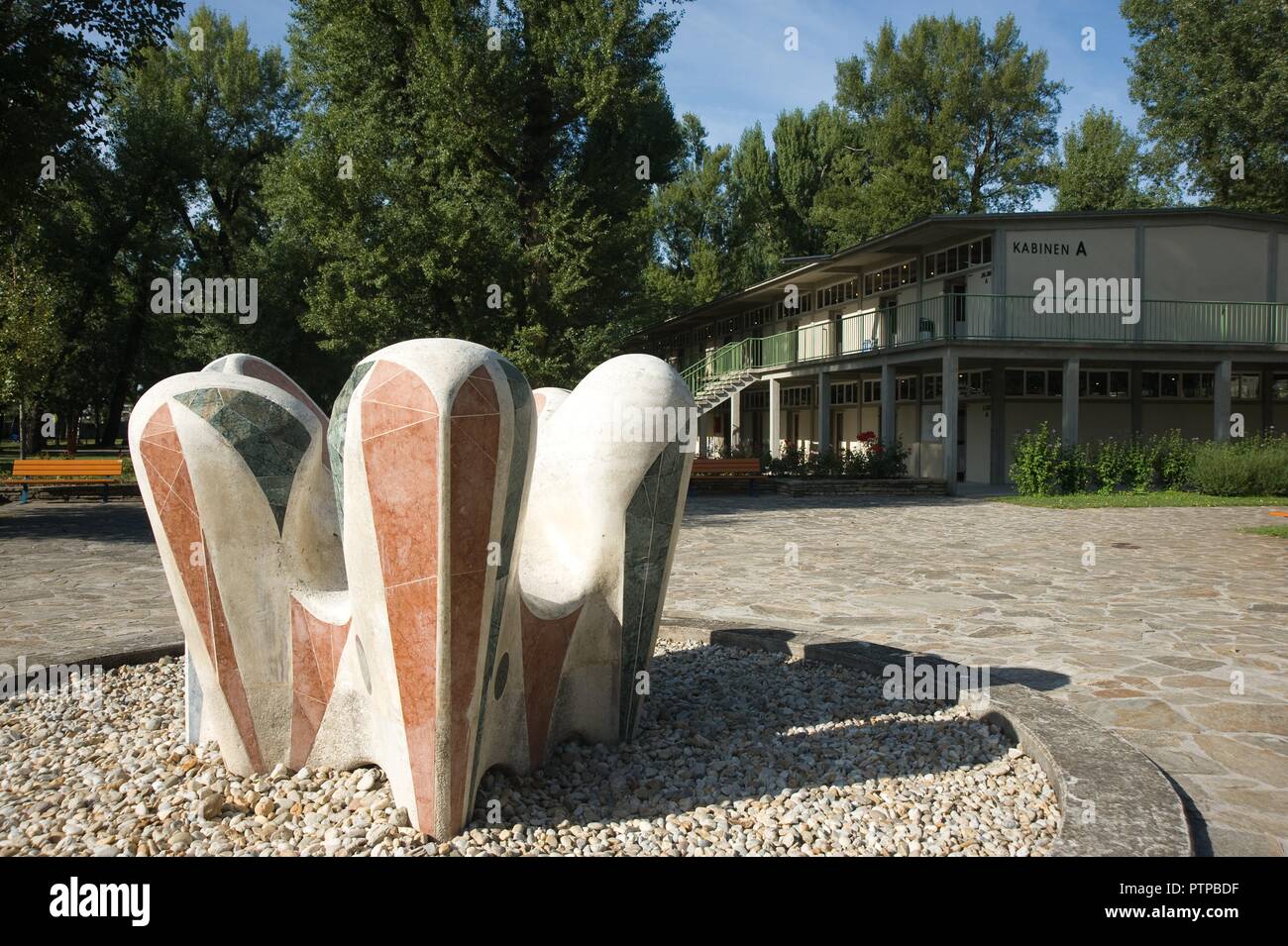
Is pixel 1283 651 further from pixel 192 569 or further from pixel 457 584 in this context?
pixel 192 569

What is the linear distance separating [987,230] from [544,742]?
75.1 ft

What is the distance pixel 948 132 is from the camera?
41.5m

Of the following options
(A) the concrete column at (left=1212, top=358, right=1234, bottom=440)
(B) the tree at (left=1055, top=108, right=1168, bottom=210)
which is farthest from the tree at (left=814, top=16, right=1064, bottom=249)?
(A) the concrete column at (left=1212, top=358, right=1234, bottom=440)

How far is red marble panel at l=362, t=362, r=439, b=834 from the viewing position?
317 centimetres

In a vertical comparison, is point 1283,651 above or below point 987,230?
below

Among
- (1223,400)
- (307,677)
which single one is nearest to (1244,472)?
(1223,400)

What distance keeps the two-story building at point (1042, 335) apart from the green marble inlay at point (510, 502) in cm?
1971

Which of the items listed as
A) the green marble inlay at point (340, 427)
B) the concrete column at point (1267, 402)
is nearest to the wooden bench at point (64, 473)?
the green marble inlay at point (340, 427)

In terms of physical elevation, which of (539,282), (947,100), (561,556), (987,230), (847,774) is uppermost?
(947,100)

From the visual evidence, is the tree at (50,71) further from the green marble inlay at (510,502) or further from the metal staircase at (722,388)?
the metal staircase at (722,388)

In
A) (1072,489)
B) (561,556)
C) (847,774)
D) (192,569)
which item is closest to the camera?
(192,569)

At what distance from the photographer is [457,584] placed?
327 centimetres

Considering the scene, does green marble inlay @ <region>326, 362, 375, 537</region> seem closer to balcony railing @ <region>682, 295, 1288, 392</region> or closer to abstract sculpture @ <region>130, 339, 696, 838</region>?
abstract sculpture @ <region>130, 339, 696, 838</region>
